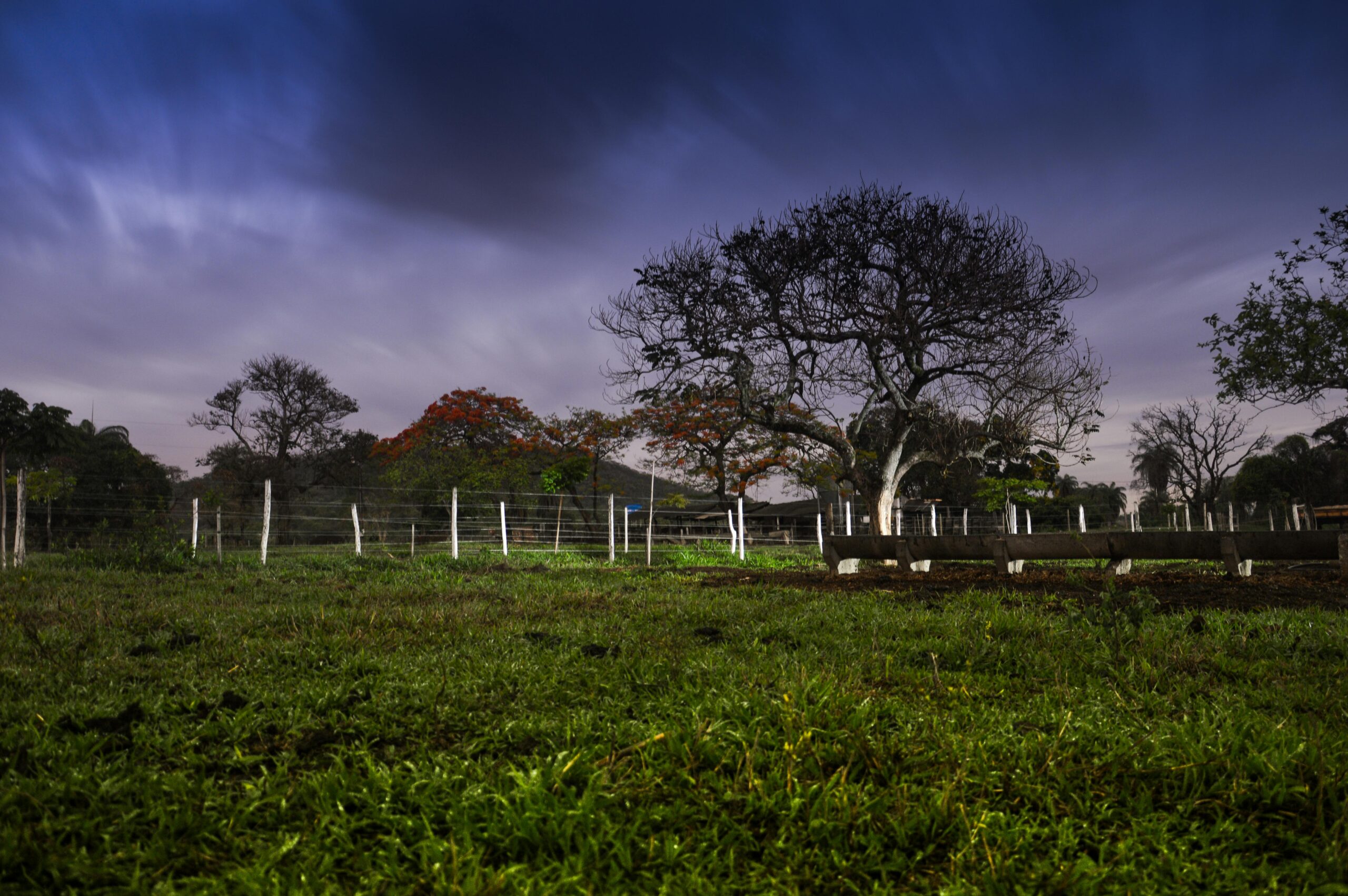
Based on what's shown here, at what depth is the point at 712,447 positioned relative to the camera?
97.0ft

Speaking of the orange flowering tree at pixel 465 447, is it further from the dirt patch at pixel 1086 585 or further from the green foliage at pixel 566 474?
the dirt patch at pixel 1086 585

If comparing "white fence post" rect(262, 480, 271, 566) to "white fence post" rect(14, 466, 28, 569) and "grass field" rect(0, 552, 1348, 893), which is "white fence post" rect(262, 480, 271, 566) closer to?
"white fence post" rect(14, 466, 28, 569)

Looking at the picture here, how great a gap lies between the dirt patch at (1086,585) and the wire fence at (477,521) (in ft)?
20.8

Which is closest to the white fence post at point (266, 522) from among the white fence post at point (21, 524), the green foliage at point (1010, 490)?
the white fence post at point (21, 524)

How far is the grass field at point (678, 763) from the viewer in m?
1.98

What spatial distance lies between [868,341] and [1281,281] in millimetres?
13389

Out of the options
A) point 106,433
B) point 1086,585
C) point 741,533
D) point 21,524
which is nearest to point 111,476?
point 106,433

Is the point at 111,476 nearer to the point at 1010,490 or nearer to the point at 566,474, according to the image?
the point at 566,474

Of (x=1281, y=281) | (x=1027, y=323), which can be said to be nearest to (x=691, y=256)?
(x=1027, y=323)

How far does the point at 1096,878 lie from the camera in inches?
75.5

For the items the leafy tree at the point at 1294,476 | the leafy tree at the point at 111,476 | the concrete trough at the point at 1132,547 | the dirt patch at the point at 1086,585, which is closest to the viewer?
the dirt patch at the point at 1086,585

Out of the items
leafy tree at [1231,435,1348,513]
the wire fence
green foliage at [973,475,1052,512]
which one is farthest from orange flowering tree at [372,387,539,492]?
leafy tree at [1231,435,1348,513]

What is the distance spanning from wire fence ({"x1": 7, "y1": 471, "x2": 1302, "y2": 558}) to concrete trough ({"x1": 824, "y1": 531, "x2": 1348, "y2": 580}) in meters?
6.87

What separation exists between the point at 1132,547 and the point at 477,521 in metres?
17.3
